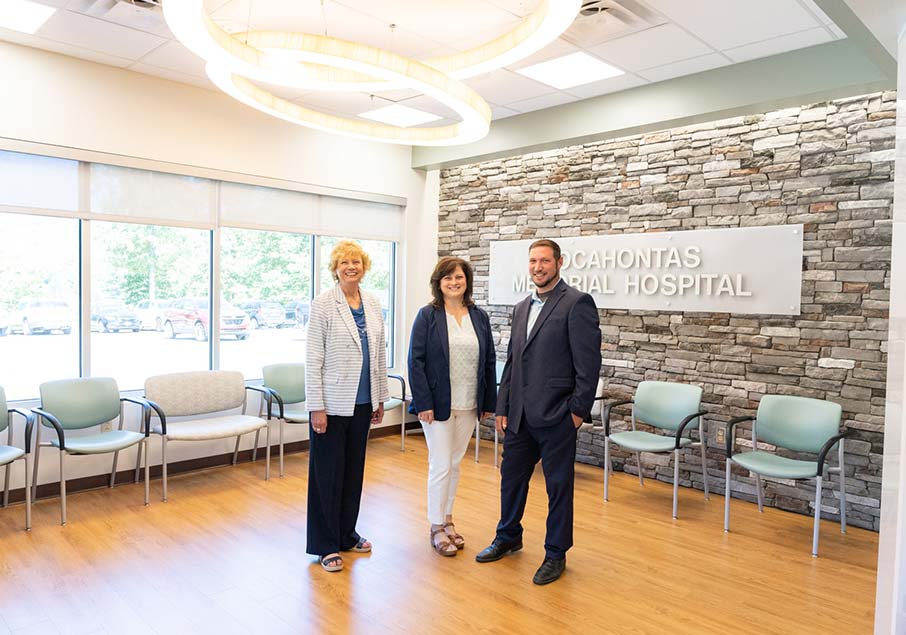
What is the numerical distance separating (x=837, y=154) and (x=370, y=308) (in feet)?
10.6

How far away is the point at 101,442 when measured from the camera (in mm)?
4215

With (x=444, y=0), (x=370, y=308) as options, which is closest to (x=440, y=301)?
(x=370, y=308)

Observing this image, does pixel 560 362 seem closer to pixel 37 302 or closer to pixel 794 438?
pixel 794 438

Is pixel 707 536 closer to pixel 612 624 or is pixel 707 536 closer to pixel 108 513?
pixel 612 624

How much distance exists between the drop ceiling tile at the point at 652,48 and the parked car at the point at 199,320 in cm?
354

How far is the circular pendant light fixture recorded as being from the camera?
2.85m

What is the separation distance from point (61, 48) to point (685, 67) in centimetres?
419

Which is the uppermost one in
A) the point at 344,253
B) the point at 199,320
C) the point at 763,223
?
the point at 763,223

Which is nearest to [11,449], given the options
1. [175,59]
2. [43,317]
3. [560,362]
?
[43,317]

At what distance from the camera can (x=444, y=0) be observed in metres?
3.64

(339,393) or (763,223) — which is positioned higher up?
(763,223)

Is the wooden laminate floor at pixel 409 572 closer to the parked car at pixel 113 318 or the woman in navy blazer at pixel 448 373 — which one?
the woman in navy blazer at pixel 448 373

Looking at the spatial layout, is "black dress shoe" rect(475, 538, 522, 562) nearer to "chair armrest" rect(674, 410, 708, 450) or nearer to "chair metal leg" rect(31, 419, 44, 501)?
"chair armrest" rect(674, 410, 708, 450)

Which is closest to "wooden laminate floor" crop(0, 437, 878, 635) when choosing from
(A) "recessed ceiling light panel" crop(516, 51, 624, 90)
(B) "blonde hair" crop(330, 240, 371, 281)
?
(B) "blonde hair" crop(330, 240, 371, 281)
